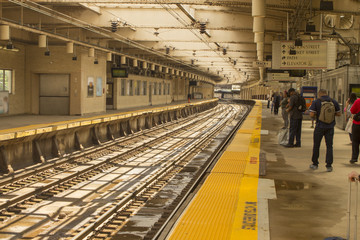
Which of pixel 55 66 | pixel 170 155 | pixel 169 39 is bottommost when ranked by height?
pixel 170 155

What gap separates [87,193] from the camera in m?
11.2

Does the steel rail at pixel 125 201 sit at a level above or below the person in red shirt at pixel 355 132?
below

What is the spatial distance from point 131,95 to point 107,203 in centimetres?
3281

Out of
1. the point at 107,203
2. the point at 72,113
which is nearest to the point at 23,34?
the point at 72,113

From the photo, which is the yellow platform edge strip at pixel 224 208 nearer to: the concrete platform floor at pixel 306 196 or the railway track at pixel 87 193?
the concrete platform floor at pixel 306 196

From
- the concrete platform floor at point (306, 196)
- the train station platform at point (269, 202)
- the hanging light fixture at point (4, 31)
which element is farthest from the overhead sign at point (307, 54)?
the hanging light fixture at point (4, 31)

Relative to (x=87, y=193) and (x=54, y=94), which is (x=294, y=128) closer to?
(x=87, y=193)

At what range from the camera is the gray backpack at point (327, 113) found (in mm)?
10328

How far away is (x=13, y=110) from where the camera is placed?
84.0ft

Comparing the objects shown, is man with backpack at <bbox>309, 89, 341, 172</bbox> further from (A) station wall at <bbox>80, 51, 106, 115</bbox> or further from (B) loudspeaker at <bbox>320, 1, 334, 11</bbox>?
(A) station wall at <bbox>80, 51, 106, 115</bbox>

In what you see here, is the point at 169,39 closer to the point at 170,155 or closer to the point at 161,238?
the point at 170,155

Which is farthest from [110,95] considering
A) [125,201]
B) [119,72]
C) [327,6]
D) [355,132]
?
[125,201]

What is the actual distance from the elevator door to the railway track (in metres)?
9.24

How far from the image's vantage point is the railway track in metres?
8.21
